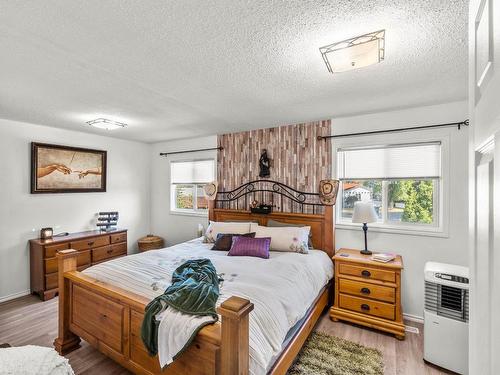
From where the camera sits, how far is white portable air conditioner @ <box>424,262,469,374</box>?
2.08 metres

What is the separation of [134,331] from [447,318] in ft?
8.26

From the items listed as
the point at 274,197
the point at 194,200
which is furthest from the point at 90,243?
the point at 274,197

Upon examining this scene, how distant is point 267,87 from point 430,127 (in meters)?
1.90

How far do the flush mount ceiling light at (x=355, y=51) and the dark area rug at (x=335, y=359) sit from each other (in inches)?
92.5

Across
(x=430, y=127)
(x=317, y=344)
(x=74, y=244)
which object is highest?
(x=430, y=127)

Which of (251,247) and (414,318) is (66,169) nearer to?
(251,247)

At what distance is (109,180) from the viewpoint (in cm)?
464

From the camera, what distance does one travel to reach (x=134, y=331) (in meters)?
1.88

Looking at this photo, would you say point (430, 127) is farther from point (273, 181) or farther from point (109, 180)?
point (109, 180)

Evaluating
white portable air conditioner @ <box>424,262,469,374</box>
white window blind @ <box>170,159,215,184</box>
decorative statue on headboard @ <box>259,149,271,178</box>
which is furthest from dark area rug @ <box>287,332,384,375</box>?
white window blind @ <box>170,159,215,184</box>

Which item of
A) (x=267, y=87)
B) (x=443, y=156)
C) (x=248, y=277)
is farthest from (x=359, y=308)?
(x=267, y=87)

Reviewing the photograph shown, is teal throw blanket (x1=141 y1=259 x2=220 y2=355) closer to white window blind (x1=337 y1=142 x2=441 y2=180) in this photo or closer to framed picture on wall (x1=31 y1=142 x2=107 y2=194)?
white window blind (x1=337 y1=142 x2=441 y2=180)

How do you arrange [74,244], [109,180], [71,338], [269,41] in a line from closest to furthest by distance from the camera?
[269,41] < [71,338] < [74,244] < [109,180]

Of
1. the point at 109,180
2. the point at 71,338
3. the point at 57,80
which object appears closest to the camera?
the point at 57,80
